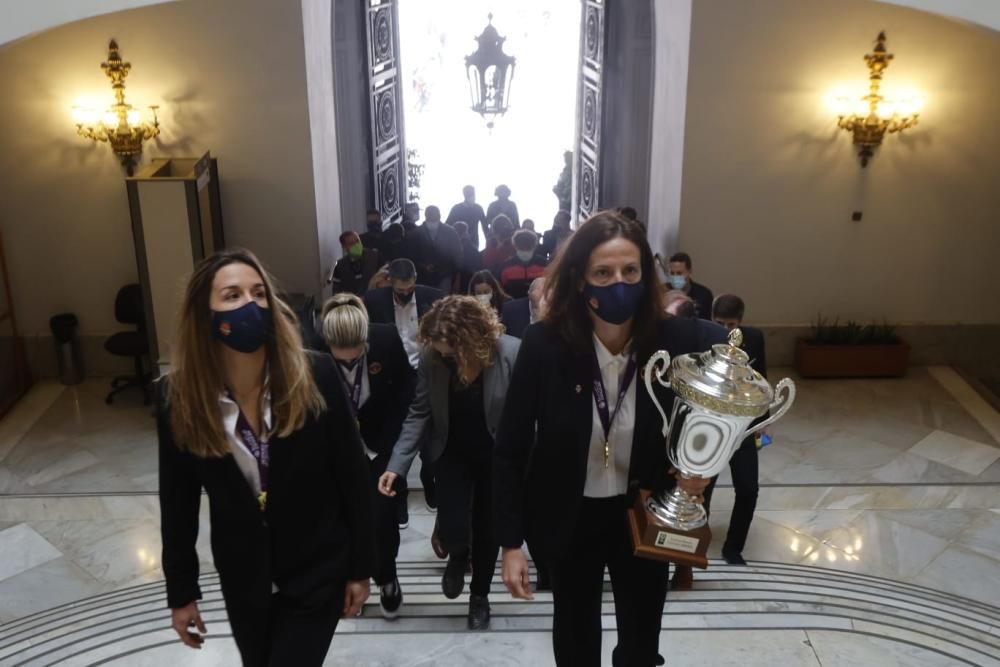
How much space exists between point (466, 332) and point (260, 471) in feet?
4.53

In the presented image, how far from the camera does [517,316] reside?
5.68 metres

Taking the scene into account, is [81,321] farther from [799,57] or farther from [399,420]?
[799,57]

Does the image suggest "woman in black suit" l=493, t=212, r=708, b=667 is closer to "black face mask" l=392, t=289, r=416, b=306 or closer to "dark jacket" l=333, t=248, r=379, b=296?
"black face mask" l=392, t=289, r=416, b=306

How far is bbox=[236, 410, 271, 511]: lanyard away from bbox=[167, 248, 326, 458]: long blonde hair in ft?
0.18

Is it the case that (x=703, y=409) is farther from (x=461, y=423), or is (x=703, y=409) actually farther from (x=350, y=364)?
(x=350, y=364)

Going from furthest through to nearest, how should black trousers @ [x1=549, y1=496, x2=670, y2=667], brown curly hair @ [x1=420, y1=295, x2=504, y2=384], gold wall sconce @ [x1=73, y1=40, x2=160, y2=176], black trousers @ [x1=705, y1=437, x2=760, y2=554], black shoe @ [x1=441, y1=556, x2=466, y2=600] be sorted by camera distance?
1. gold wall sconce @ [x1=73, y1=40, x2=160, y2=176]
2. black trousers @ [x1=705, y1=437, x2=760, y2=554]
3. black shoe @ [x1=441, y1=556, x2=466, y2=600]
4. brown curly hair @ [x1=420, y1=295, x2=504, y2=384]
5. black trousers @ [x1=549, y1=496, x2=670, y2=667]

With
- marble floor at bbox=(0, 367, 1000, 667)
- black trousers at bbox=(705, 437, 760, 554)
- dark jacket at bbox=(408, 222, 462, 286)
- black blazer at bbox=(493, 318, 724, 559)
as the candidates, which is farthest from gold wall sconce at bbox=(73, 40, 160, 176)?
black blazer at bbox=(493, 318, 724, 559)

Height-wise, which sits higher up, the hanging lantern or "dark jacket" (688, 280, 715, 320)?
the hanging lantern

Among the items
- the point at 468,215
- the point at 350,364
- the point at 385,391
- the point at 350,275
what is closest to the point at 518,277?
the point at 350,275

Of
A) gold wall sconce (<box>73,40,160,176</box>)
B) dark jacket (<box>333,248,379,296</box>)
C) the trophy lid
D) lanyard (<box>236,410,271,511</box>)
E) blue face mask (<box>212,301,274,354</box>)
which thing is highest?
gold wall sconce (<box>73,40,160,176</box>)

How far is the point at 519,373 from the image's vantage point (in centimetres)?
289

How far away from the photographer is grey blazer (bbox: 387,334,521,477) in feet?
12.9

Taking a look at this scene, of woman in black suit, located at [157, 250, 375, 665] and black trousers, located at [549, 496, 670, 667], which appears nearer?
woman in black suit, located at [157, 250, 375, 665]

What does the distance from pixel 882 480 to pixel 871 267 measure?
116 inches
